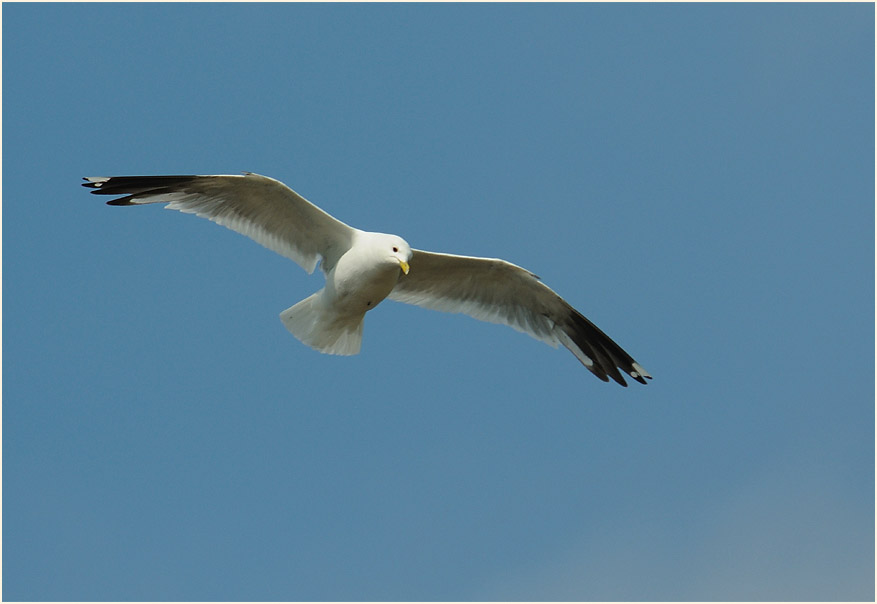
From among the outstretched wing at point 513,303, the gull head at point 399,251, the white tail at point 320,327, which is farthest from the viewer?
the outstretched wing at point 513,303

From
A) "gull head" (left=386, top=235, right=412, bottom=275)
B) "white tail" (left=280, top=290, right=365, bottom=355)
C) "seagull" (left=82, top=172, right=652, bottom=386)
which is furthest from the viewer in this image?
"white tail" (left=280, top=290, right=365, bottom=355)

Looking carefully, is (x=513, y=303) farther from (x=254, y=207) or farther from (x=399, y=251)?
(x=254, y=207)


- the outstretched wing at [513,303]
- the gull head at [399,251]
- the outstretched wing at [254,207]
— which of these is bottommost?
the gull head at [399,251]

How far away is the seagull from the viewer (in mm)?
11086

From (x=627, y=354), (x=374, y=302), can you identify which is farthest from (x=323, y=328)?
(x=627, y=354)

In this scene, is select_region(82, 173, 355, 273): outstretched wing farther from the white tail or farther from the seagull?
the white tail

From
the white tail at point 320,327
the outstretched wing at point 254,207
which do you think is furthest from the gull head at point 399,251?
the white tail at point 320,327

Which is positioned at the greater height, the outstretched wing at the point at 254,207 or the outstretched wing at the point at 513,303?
the outstretched wing at the point at 513,303

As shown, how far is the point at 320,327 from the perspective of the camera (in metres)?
11.6

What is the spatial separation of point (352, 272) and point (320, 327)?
2.72ft

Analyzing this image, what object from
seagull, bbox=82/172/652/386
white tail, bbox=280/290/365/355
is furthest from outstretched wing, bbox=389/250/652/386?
white tail, bbox=280/290/365/355

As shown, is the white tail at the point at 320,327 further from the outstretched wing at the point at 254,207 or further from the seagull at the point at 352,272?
the outstretched wing at the point at 254,207

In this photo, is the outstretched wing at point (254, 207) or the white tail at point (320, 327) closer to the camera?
the outstretched wing at point (254, 207)

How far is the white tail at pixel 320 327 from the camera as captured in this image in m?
11.5
